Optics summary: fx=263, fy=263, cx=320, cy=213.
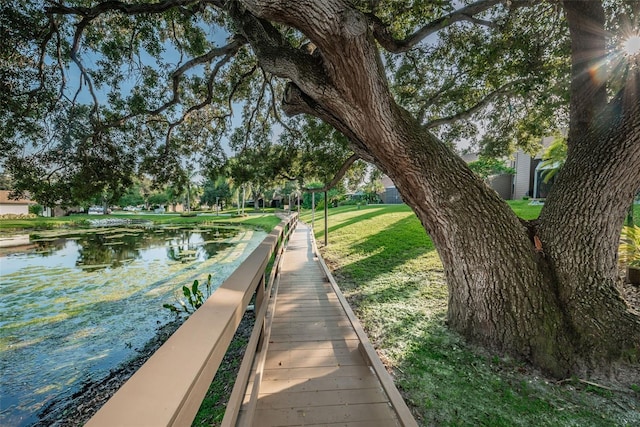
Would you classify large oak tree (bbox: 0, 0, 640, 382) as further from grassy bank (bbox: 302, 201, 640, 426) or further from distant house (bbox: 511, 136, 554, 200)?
distant house (bbox: 511, 136, 554, 200)

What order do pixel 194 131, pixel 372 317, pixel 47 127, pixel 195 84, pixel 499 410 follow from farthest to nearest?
pixel 194 131
pixel 195 84
pixel 47 127
pixel 372 317
pixel 499 410

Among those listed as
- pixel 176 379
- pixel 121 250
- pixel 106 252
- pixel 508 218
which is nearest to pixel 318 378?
pixel 176 379

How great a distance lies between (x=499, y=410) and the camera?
2297mm

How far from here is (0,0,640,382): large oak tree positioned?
270cm

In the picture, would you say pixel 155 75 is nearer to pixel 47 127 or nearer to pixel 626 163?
pixel 47 127

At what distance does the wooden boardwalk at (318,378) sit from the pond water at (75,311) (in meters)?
3.11

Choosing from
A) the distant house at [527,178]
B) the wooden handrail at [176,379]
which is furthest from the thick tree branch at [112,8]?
the distant house at [527,178]

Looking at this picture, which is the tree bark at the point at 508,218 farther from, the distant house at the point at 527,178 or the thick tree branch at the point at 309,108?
the distant house at the point at 527,178

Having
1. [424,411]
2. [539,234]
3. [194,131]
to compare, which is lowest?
[424,411]

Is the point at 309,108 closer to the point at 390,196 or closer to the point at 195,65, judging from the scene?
the point at 195,65

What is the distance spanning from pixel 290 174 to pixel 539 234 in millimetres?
5278

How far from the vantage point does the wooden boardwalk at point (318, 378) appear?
2121 millimetres

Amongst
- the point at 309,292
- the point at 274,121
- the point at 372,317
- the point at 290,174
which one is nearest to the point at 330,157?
the point at 290,174

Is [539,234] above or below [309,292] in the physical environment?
above
